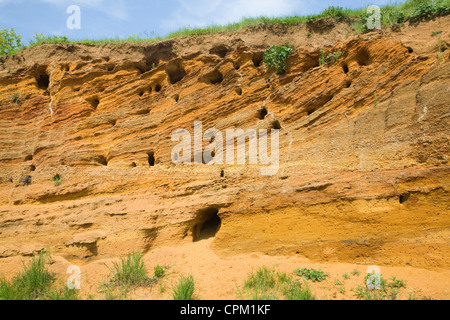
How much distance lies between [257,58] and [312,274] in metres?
6.91

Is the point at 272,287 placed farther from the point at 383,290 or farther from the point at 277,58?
the point at 277,58

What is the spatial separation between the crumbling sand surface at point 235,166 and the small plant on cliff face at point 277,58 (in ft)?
0.75

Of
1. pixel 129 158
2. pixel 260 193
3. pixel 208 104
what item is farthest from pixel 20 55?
pixel 260 193

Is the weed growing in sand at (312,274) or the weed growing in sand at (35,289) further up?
the weed growing in sand at (312,274)

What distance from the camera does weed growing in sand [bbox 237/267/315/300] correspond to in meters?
5.27

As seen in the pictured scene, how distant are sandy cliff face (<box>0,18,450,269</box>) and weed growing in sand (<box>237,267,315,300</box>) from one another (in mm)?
973

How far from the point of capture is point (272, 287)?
582 centimetres

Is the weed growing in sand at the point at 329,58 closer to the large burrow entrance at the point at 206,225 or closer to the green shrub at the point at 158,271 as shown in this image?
the large burrow entrance at the point at 206,225

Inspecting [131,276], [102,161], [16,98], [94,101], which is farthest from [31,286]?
[16,98]

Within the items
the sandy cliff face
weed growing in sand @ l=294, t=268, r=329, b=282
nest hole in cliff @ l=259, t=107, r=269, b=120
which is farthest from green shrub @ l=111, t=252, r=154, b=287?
nest hole in cliff @ l=259, t=107, r=269, b=120

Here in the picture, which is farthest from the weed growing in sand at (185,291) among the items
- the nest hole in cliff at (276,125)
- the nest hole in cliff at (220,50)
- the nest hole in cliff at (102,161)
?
the nest hole in cliff at (220,50)

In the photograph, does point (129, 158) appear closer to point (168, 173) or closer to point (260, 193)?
point (168, 173)

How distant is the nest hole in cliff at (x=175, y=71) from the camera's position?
11336 millimetres
